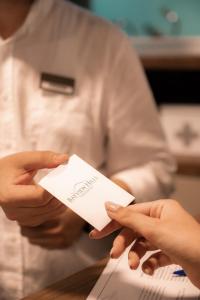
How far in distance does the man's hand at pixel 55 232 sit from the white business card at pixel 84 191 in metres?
0.21

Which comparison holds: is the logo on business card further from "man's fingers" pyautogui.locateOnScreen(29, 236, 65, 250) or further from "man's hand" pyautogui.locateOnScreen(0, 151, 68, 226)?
"man's fingers" pyautogui.locateOnScreen(29, 236, 65, 250)

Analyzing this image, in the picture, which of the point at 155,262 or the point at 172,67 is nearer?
the point at 155,262

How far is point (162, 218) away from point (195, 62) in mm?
851

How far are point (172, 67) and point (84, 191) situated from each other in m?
0.88

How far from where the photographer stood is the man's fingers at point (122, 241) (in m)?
0.50

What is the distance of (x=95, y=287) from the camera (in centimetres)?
53

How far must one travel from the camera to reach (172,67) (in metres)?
1.28

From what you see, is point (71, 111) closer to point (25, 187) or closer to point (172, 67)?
point (25, 187)

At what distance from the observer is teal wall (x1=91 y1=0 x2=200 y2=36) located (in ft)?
4.32

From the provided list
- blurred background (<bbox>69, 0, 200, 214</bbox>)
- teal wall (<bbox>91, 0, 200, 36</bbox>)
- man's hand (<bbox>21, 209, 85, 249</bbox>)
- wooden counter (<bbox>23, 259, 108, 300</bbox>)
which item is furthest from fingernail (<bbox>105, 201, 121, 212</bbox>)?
teal wall (<bbox>91, 0, 200, 36</bbox>)

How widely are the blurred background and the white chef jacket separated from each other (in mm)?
559

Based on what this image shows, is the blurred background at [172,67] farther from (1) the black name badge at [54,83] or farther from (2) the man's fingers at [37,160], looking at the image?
(2) the man's fingers at [37,160]

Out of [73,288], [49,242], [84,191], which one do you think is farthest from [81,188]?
[49,242]

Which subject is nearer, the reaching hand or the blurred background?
the reaching hand
